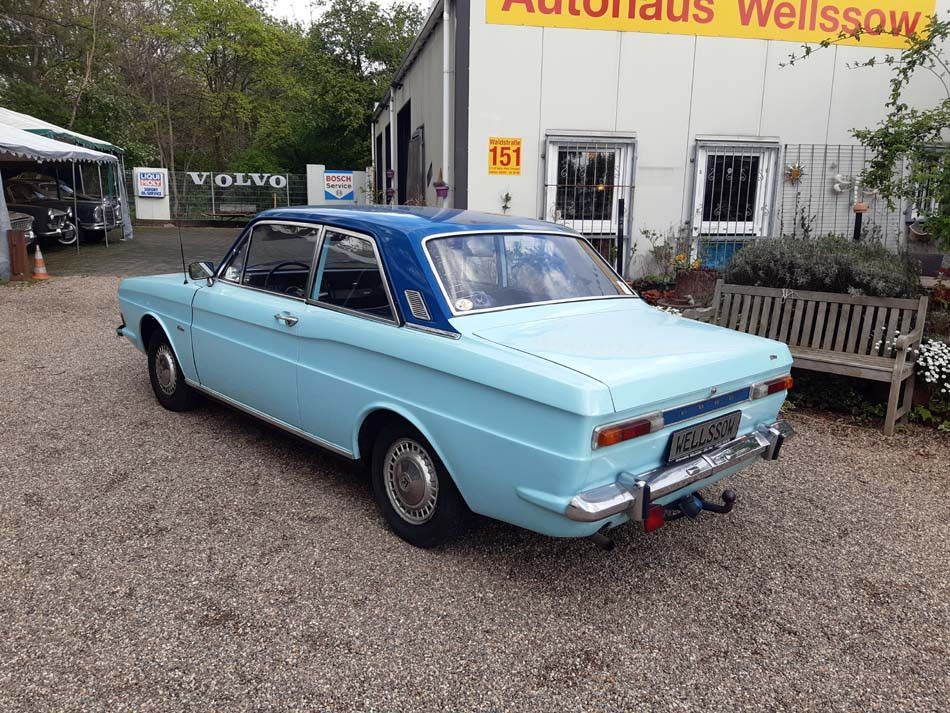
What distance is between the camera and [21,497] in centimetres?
391

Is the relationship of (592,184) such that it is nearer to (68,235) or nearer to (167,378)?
(167,378)

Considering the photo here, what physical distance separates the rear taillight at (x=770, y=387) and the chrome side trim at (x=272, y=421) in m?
2.00

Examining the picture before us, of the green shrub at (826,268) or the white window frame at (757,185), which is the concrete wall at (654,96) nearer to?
the white window frame at (757,185)

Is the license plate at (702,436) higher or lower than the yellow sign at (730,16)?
lower

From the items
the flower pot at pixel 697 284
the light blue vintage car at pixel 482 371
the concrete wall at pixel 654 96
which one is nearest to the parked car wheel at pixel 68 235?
the concrete wall at pixel 654 96

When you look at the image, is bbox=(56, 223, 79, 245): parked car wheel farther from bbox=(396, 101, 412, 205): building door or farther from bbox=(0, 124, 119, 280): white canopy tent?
bbox=(396, 101, 412, 205): building door

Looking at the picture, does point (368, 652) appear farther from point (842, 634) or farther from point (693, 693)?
point (842, 634)

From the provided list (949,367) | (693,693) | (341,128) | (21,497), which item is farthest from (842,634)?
(341,128)

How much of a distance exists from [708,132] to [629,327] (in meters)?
7.12

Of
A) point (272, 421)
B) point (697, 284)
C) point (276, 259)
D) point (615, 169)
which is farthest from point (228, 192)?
point (272, 421)

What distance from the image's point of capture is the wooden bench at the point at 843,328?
5.10 meters

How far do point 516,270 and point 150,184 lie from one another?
25466 millimetres

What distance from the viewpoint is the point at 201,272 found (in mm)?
4793

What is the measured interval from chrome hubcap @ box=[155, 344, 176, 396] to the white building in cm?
502
